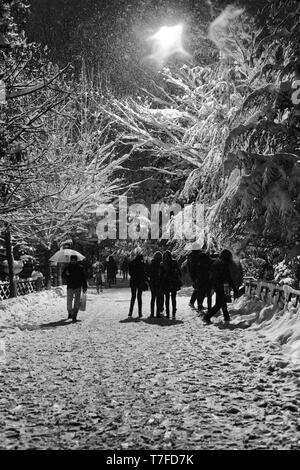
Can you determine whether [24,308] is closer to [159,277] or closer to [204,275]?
[159,277]

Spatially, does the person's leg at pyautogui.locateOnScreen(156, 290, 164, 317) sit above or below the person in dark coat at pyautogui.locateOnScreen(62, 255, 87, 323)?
below

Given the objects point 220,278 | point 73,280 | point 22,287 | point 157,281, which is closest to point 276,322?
point 220,278

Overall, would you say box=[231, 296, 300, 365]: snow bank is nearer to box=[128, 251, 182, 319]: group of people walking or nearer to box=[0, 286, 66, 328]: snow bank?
box=[128, 251, 182, 319]: group of people walking

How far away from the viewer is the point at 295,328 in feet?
27.8

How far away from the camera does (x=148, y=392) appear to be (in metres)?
5.83

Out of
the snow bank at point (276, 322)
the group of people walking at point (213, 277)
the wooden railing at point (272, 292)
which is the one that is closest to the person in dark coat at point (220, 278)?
the group of people walking at point (213, 277)

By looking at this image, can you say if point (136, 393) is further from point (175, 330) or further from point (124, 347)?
point (175, 330)

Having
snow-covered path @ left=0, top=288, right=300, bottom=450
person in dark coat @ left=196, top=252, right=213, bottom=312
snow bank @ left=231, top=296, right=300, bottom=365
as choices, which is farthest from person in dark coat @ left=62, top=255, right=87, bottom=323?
snow bank @ left=231, top=296, right=300, bottom=365

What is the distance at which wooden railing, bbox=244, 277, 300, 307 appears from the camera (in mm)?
9501

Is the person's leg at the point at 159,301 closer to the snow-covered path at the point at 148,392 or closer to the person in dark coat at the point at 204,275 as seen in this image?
the person in dark coat at the point at 204,275

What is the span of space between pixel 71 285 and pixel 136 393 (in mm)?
8188

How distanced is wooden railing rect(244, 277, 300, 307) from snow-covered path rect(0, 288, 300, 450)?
1.01 m
